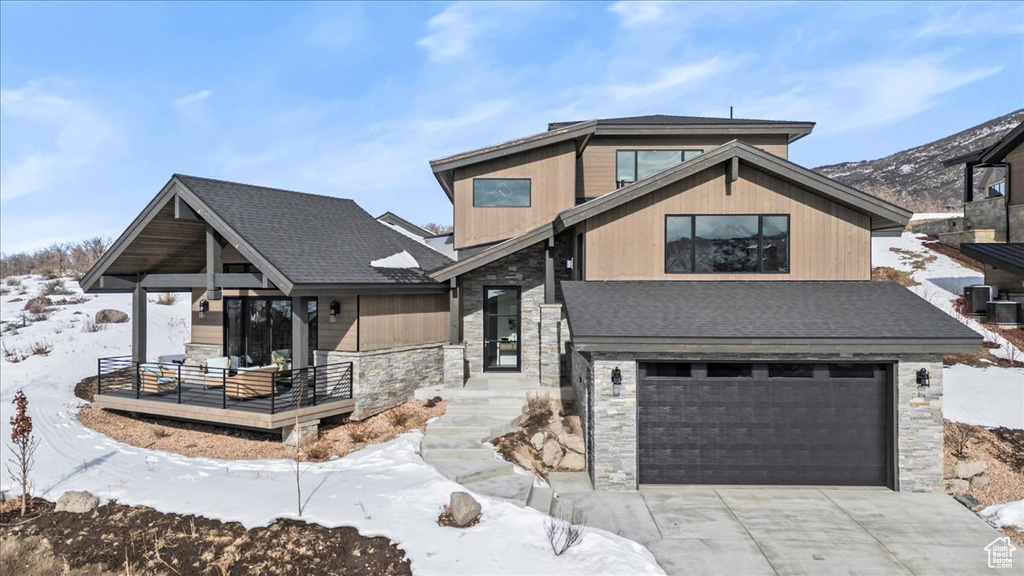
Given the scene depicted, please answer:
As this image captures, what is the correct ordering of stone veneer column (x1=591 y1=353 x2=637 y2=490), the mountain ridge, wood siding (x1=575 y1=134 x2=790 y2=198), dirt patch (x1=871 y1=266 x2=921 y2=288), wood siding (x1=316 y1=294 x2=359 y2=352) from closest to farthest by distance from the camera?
stone veneer column (x1=591 y1=353 x2=637 y2=490) → wood siding (x1=316 y1=294 x2=359 y2=352) → wood siding (x1=575 y1=134 x2=790 y2=198) → dirt patch (x1=871 y1=266 x2=921 y2=288) → the mountain ridge

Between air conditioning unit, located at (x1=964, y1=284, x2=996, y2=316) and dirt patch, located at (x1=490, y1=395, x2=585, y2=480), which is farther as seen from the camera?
air conditioning unit, located at (x1=964, y1=284, x2=996, y2=316)

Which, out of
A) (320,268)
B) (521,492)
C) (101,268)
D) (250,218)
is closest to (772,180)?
(521,492)

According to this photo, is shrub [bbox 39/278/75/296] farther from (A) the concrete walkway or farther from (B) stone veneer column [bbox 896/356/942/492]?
(B) stone veneer column [bbox 896/356/942/492]

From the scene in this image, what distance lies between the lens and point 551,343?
13.6m

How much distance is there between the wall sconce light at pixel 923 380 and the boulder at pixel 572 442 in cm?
599

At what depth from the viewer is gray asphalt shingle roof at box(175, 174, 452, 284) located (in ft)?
40.4

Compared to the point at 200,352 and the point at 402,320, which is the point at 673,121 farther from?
the point at 200,352

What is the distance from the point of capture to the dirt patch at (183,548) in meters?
6.61

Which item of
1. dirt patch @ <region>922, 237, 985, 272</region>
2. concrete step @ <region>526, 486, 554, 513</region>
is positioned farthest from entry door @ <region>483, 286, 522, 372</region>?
dirt patch @ <region>922, 237, 985, 272</region>

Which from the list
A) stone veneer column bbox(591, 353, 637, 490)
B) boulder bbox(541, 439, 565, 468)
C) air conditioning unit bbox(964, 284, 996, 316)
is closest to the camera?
stone veneer column bbox(591, 353, 637, 490)

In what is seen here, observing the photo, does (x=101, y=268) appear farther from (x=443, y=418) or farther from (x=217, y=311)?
(x=443, y=418)

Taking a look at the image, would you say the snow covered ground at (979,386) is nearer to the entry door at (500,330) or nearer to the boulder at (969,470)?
the boulder at (969,470)

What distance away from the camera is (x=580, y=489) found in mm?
9391

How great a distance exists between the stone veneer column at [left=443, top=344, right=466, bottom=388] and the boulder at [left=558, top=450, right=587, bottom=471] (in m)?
4.27
